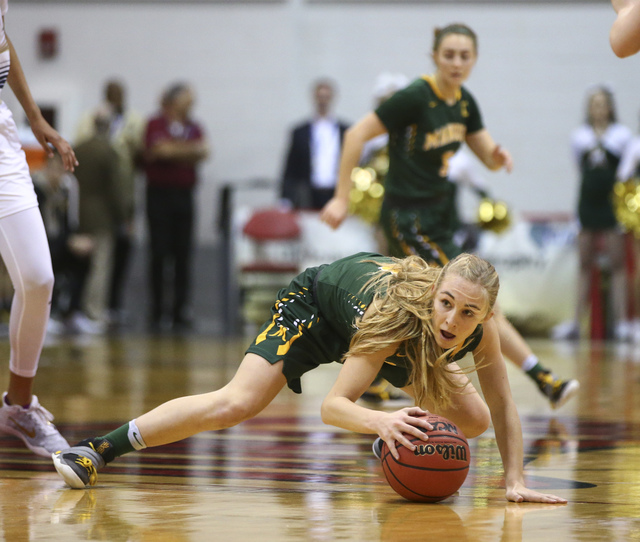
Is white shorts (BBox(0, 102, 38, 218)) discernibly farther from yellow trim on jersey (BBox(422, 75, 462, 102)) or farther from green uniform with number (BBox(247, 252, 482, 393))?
yellow trim on jersey (BBox(422, 75, 462, 102))

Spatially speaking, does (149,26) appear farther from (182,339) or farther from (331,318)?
(331,318)

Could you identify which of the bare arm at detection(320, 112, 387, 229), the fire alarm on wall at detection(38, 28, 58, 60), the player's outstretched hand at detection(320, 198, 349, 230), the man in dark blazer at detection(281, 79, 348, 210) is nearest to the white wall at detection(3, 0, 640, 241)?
the fire alarm on wall at detection(38, 28, 58, 60)

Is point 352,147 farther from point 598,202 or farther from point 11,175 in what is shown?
point 598,202

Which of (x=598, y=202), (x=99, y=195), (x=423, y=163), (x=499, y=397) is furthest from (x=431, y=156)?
(x=99, y=195)

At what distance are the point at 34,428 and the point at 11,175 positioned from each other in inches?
36.9

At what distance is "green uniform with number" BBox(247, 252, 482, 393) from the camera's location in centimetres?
343

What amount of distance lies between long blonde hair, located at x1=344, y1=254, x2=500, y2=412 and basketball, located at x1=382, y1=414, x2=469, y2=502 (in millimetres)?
182

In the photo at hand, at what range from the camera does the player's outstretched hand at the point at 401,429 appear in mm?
2998

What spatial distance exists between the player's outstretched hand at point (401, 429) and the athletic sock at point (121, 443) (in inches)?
32.8

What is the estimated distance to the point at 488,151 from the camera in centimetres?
544

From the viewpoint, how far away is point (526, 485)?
338 cm

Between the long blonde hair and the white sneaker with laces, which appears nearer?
the long blonde hair

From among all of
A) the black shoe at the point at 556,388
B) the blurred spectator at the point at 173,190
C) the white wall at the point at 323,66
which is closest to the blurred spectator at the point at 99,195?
the blurred spectator at the point at 173,190

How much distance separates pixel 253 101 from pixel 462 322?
37.1 ft
